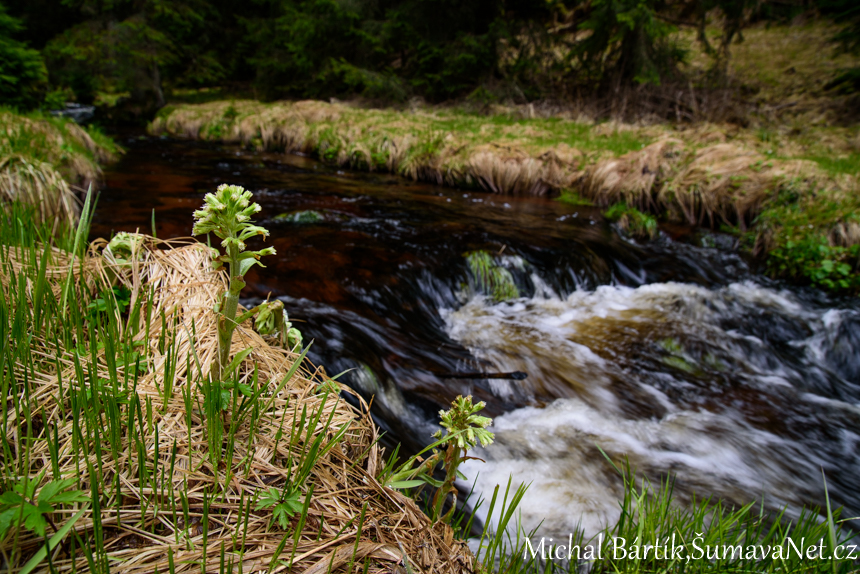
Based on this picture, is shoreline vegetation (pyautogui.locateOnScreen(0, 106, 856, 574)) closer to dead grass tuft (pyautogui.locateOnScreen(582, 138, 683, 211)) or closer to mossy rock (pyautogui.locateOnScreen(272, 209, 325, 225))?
mossy rock (pyautogui.locateOnScreen(272, 209, 325, 225))

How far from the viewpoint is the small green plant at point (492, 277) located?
5.82m

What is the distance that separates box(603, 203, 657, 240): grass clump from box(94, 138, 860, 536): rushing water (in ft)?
1.15

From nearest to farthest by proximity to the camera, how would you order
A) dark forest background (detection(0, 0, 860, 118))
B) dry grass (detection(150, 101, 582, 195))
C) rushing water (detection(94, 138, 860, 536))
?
rushing water (detection(94, 138, 860, 536)) < dry grass (detection(150, 101, 582, 195)) < dark forest background (detection(0, 0, 860, 118))

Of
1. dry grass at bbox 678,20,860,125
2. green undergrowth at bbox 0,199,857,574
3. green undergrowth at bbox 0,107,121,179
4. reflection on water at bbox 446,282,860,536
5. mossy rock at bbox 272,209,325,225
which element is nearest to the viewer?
green undergrowth at bbox 0,199,857,574

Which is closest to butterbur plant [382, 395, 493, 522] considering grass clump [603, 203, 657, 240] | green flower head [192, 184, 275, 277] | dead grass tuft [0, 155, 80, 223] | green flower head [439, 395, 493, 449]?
green flower head [439, 395, 493, 449]

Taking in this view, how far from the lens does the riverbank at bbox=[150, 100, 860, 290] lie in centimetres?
669

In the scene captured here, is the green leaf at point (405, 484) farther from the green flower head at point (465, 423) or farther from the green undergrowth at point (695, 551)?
the green undergrowth at point (695, 551)

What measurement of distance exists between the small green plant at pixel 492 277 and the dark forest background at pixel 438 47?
39.4ft

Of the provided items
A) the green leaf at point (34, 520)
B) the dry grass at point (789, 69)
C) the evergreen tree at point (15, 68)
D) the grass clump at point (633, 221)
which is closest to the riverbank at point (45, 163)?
the evergreen tree at point (15, 68)

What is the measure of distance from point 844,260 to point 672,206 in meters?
2.70

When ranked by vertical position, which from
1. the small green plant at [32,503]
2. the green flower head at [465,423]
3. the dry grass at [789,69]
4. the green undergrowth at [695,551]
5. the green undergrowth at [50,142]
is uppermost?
the dry grass at [789,69]

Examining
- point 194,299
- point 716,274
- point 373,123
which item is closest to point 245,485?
point 194,299

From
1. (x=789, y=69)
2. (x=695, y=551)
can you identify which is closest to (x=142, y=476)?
(x=695, y=551)

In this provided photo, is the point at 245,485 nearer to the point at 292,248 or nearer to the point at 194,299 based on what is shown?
the point at 194,299
